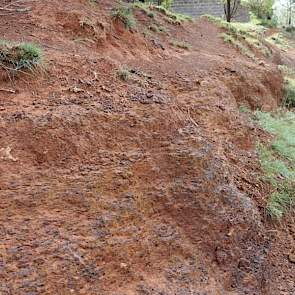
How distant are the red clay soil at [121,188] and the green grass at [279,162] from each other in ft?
0.40

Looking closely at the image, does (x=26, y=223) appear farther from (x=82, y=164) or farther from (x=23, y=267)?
(x=82, y=164)

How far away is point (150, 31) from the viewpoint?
6.35 m

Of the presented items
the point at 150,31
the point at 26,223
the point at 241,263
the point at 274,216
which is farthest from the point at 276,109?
the point at 26,223

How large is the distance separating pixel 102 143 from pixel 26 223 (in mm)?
889

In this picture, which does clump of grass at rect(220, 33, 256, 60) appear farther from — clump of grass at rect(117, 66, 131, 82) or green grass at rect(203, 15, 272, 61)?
clump of grass at rect(117, 66, 131, 82)

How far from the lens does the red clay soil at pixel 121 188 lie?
2.40 metres

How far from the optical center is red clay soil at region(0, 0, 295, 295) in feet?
7.88

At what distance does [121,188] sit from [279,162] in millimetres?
2046


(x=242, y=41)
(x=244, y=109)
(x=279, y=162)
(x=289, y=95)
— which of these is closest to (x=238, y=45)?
(x=242, y=41)

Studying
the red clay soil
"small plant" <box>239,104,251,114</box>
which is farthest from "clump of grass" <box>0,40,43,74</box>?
"small plant" <box>239,104,251,114</box>

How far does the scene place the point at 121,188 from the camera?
2877 mm

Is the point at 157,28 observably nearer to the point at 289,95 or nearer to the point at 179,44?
the point at 179,44

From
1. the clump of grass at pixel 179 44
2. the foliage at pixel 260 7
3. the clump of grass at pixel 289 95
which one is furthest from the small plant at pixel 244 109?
the foliage at pixel 260 7

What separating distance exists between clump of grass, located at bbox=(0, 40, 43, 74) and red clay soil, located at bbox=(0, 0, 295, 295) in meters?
0.09
